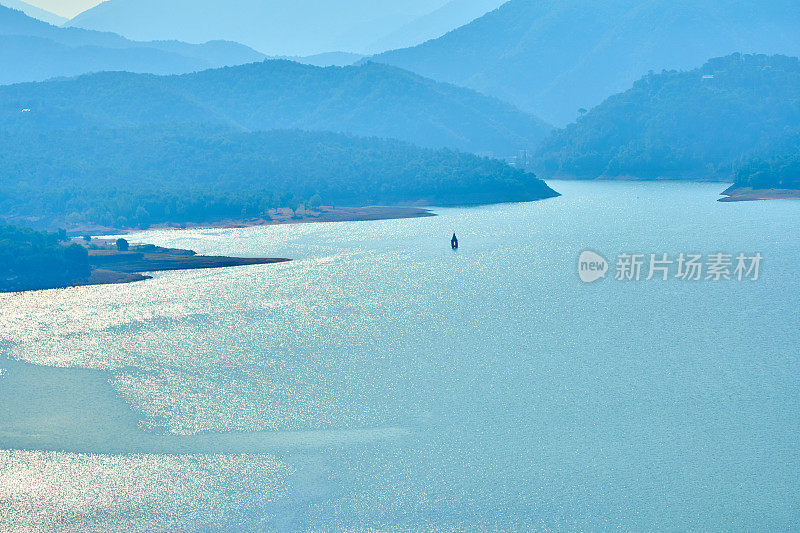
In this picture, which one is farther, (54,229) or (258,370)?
(54,229)

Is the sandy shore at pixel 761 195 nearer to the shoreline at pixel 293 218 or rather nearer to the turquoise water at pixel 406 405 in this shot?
the shoreline at pixel 293 218

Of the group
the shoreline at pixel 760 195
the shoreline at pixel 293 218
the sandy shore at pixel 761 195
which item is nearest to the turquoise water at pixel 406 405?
the shoreline at pixel 293 218

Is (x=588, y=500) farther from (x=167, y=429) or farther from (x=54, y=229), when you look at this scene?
(x=54, y=229)

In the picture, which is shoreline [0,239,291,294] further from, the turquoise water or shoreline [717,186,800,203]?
shoreline [717,186,800,203]

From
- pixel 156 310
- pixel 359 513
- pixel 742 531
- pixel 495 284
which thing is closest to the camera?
pixel 742 531

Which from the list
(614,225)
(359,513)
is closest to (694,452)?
(359,513)

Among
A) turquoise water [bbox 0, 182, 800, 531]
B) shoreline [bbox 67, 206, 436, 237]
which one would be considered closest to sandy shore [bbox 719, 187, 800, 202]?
shoreline [bbox 67, 206, 436, 237]
